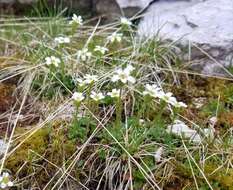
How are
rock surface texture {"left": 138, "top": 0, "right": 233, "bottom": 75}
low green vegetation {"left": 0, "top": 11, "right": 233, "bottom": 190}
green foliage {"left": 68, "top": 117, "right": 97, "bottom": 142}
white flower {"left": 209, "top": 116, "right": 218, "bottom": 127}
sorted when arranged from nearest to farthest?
low green vegetation {"left": 0, "top": 11, "right": 233, "bottom": 190}, green foliage {"left": 68, "top": 117, "right": 97, "bottom": 142}, white flower {"left": 209, "top": 116, "right": 218, "bottom": 127}, rock surface texture {"left": 138, "top": 0, "right": 233, "bottom": 75}

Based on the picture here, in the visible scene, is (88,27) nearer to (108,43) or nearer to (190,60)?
(108,43)

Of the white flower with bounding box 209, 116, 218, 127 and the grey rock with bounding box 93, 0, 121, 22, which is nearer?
the white flower with bounding box 209, 116, 218, 127

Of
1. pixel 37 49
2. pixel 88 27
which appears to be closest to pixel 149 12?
pixel 88 27

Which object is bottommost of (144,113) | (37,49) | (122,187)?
(122,187)

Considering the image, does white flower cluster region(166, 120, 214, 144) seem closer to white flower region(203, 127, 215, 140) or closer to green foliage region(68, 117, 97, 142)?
white flower region(203, 127, 215, 140)

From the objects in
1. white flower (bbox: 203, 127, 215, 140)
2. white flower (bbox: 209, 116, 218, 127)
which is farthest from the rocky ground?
white flower (bbox: 203, 127, 215, 140)

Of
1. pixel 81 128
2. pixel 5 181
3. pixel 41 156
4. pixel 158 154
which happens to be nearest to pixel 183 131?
pixel 158 154
